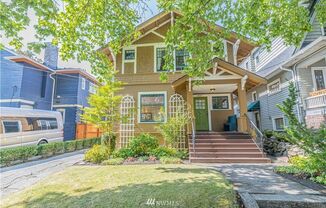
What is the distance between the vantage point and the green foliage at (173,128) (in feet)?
28.4

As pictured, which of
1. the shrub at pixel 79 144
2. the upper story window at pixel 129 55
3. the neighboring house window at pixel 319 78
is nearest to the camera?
the neighboring house window at pixel 319 78

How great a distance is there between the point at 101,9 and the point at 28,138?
893 centimetres

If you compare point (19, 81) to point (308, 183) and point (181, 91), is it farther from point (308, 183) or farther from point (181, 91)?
point (308, 183)

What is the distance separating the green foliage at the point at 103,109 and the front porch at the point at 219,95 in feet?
10.6

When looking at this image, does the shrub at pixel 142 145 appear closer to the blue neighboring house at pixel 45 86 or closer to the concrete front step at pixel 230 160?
the concrete front step at pixel 230 160

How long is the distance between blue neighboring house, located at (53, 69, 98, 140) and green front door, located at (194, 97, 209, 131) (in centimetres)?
1097

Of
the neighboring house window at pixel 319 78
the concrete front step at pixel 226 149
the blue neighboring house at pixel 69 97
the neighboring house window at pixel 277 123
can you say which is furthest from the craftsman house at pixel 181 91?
the blue neighboring house at pixel 69 97

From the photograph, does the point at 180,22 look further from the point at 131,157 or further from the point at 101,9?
the point at 131,157

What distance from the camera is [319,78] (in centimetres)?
976

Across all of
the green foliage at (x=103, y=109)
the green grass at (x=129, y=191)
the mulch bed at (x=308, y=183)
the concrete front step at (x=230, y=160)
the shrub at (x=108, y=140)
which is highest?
the green foliage at (x=103, y=109)

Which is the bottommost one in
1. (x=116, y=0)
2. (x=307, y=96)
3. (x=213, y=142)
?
(x=213, y=142)

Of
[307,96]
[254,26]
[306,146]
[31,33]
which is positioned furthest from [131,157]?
[307,96]

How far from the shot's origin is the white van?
30.0 feet

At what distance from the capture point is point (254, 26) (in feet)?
19.4
